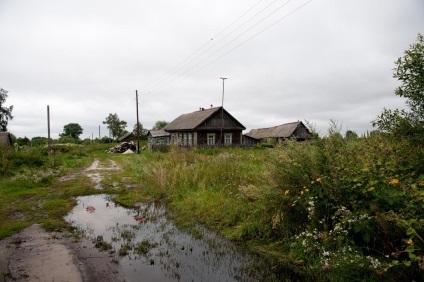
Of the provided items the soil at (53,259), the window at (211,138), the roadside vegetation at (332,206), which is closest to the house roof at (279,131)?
the window at (211,138)

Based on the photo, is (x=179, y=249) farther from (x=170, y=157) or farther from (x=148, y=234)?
(x=170, y=157)

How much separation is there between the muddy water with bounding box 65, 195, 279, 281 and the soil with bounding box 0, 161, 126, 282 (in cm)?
25

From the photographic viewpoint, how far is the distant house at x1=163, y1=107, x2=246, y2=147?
99.9 ft

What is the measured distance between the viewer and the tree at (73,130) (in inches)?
3989

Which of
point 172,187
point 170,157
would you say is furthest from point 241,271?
point 170,157

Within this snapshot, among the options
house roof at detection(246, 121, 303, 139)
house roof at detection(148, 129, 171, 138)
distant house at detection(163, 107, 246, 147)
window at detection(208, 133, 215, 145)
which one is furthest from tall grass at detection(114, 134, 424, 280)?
house roof at detection(148, 129, 171, 138)

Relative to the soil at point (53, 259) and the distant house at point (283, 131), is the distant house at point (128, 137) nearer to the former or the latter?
the distant house at point (283, 131)

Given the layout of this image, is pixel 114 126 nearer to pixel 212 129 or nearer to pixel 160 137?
pixel 160 137

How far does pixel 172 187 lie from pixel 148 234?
342 cm

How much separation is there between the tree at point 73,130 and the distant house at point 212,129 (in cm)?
8428

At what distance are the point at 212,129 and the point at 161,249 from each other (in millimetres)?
26039

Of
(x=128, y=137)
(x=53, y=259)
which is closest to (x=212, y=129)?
(x=53, y=259)

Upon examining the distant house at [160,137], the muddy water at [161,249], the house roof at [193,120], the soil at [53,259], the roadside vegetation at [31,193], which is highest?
the house roof at [193,120]

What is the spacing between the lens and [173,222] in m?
6.47
